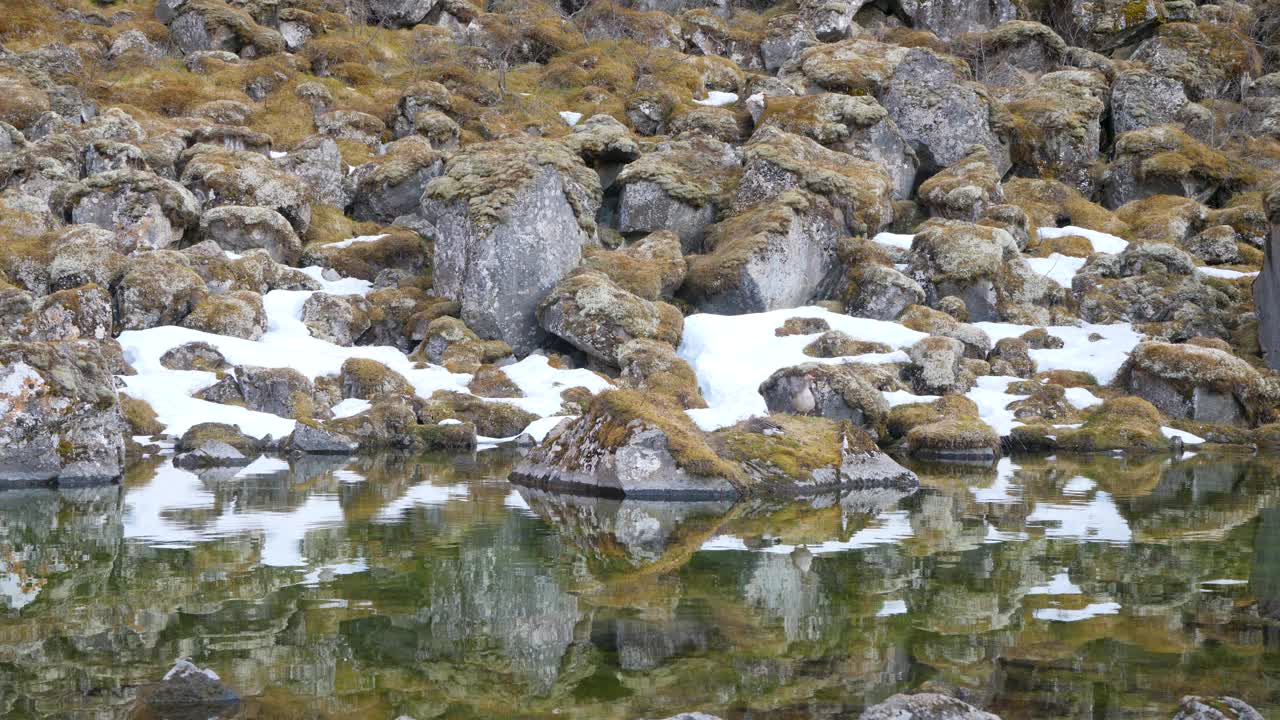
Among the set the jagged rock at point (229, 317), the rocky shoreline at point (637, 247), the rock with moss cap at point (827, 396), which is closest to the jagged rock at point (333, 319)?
the rocky shoreline at point (637, 247)

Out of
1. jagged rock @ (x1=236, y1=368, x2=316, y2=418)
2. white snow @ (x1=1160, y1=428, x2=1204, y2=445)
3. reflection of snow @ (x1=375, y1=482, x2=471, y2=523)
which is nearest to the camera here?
reflection of snow @ (x1=375, y1=482, x2=471, y2=523)

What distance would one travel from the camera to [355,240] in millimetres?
49875

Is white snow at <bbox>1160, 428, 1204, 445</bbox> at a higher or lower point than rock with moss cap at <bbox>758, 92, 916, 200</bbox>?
lower

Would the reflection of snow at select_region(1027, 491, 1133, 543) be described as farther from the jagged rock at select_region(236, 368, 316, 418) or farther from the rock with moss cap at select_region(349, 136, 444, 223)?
the rock with moss cap at select_region(349, 136, 444, 223)

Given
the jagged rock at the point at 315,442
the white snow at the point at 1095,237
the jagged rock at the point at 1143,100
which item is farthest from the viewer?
the jagged rock at the point at 1143,100

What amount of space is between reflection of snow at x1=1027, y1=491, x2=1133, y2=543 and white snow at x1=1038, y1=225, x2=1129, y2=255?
114ft

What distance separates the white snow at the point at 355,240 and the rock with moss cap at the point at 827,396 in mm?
23350

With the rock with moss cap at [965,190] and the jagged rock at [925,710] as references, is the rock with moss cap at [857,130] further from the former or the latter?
the jagged rock at [925,710]

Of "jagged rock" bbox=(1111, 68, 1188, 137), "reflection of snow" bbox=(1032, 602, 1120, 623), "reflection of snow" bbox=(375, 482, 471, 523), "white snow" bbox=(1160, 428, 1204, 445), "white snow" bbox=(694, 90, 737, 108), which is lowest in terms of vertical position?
"reflection of snow" bbox=(1032, 602, 1120, 623)

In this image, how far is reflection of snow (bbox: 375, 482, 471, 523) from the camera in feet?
59.0

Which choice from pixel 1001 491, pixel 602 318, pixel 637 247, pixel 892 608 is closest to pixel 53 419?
pixel 892 608

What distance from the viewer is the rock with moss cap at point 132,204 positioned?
44.2 metres

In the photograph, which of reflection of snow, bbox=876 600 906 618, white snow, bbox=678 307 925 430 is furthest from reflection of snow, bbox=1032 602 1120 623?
white snow, bbox=678 307 925 430

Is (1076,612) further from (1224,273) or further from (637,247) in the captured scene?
(1224,273)
